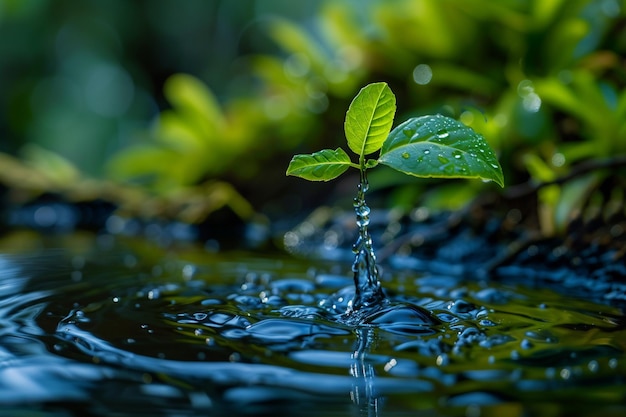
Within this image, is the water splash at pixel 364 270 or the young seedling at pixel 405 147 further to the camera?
the water splash at pixel 364 270

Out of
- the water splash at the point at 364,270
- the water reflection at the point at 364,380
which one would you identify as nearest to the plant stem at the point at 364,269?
the water splash at the point at 364,270

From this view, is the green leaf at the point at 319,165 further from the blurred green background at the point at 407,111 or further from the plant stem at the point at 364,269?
the blurred green background at the point at 407,111

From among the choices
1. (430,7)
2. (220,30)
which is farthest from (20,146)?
(430,7)

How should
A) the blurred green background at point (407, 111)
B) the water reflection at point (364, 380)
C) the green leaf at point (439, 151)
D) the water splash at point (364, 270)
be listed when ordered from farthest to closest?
the blurred green background at point (407, 111) < the water splash at point (364, 270) < the green leaf at point (439, 151) < the water reflection at point (364, 380)

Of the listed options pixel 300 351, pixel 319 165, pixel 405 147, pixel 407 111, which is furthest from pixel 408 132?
pixel 407 111

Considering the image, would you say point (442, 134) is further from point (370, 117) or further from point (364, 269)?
point (364, 269)

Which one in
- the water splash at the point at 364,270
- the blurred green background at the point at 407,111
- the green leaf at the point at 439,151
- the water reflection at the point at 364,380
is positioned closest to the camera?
the water reflection at the point at 364,380

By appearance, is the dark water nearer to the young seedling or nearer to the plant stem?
the plant stem
